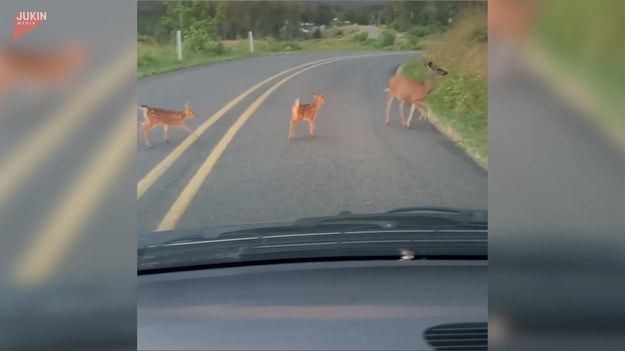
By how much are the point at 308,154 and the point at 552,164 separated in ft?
3.00

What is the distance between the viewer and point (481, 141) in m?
2.51

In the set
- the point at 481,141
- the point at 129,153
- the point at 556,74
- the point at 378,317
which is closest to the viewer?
the point at 556,74

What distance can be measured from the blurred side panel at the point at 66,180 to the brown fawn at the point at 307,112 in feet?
2.32

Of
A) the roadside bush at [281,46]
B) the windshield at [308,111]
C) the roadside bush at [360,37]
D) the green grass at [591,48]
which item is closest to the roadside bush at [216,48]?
the windshield at [308,111]

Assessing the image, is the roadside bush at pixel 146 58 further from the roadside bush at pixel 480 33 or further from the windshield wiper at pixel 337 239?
the roadside bush at pixel 480 33

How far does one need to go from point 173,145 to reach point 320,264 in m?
0.65

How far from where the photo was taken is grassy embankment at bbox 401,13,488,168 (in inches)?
99.5

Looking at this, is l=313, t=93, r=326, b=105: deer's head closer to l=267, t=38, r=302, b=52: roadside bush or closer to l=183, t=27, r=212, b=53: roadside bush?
l=267, t=38, r=302, b=52: roadside bush

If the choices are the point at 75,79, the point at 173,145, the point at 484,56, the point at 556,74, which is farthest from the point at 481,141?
the point at 75,79

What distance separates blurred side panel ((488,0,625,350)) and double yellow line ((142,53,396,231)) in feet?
2.56

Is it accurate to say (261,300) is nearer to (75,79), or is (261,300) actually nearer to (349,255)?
(349,255)

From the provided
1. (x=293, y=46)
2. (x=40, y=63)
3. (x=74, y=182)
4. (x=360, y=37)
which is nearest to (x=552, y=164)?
(x=360, y=37)

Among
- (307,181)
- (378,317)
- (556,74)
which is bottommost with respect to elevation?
(378,317)

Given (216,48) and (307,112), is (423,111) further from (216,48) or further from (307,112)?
(216,48)
